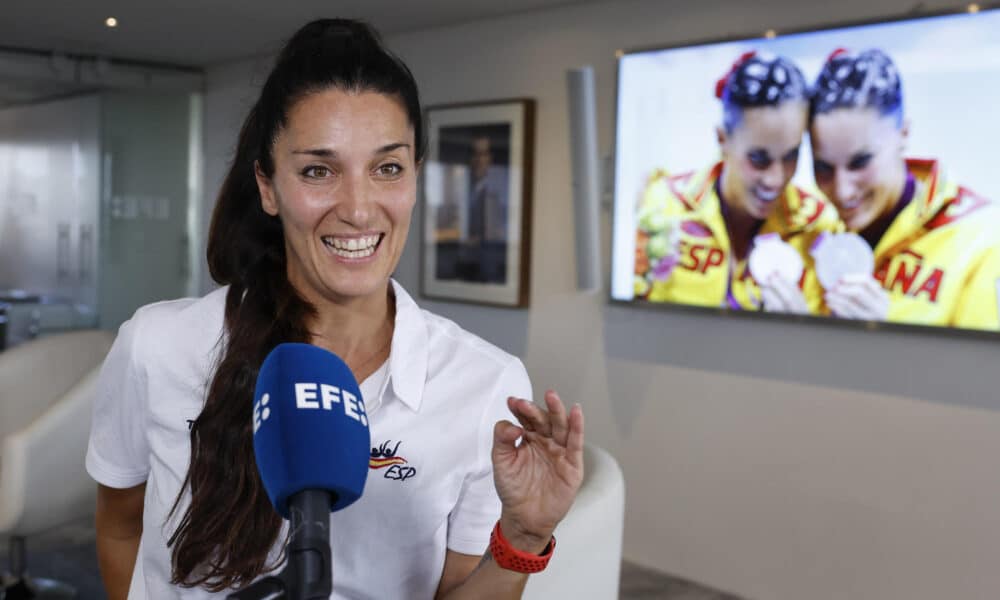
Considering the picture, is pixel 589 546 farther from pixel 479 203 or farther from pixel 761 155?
pixel 479 203

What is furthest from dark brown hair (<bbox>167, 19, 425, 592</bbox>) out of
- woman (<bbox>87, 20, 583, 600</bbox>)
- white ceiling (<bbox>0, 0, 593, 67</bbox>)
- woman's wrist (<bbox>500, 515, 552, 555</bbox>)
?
white ceiling (<bbox>0, 0, 593, 67</bbox>)

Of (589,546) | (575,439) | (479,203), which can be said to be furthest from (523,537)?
(479,203)

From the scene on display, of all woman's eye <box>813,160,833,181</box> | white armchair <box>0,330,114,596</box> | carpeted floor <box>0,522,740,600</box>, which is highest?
woman's eye <box>813,160,833,181</box>

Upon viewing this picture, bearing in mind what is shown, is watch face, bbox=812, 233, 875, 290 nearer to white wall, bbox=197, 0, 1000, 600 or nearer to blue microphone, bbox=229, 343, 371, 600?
white wall, bbox=197, 0, 1000, 600

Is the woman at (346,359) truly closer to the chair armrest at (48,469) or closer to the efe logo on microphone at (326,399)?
the efe logo on microphone at (326,399)

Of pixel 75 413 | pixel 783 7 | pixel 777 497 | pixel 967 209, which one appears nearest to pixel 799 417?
pixel 777 497

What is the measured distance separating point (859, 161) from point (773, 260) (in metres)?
0.47

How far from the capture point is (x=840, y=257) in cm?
332

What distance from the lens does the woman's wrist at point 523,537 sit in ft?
3.43

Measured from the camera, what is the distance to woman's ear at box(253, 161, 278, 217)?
1293 millimetres

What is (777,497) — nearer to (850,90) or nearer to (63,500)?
(850,90)

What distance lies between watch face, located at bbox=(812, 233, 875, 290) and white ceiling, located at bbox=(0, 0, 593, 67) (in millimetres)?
1645

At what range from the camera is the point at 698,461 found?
12.7 feet

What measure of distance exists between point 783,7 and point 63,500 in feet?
10.1
